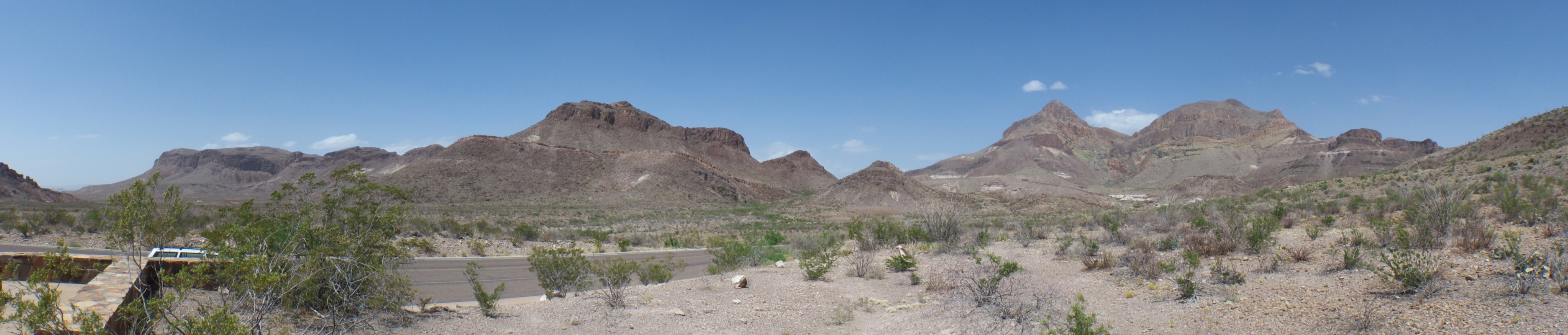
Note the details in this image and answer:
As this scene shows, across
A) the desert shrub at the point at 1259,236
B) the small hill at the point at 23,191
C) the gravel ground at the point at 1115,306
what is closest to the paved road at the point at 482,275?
the gravel ground at the point at 1115,306

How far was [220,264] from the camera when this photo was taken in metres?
5.94

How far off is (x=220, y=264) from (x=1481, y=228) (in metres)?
15.2

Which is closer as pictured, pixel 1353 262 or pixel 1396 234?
pixel 1353 262

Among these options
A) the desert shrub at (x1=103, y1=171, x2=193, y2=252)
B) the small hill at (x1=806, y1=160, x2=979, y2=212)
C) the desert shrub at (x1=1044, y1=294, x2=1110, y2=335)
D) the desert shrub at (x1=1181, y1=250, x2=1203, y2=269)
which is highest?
the small hill at (x1=806, y1=160, x2=979, y2=212)

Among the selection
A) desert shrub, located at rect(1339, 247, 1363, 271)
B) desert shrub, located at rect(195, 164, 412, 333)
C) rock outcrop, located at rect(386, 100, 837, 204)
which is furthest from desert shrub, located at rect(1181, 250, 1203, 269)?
rock outcrop, located at rect(386, 100, 837, 204)

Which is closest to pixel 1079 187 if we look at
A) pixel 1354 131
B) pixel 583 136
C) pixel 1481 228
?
pixel 1354 131

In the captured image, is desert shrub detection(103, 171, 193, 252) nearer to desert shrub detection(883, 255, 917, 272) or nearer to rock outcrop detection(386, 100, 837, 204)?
desert shrub detection(883, 255, 917, 272)

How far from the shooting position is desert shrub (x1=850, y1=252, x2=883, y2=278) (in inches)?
489

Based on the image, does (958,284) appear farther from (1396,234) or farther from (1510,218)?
(1510,218)

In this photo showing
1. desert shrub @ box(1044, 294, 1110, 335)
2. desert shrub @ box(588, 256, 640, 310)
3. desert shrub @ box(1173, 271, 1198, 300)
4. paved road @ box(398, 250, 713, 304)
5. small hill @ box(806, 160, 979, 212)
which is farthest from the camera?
small hill @ box(806, 160, 979, 212)

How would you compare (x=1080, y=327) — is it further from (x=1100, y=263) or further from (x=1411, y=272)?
(x=1100, y=263)

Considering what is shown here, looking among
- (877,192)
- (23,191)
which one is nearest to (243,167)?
(23,191)

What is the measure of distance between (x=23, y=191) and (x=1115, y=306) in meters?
109

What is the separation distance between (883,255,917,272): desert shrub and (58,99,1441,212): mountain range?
557 centimetres
